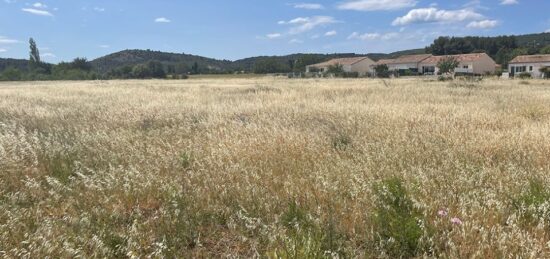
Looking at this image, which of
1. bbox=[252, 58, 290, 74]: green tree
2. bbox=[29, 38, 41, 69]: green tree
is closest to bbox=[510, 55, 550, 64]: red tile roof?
bbox=[252, 58, 290, 74]: green tree

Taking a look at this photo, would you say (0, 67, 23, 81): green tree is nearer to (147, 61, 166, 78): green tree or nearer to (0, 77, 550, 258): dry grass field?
(147, 61, 166, 78): green tree

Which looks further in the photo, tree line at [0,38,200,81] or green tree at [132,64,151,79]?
green tree at [132,64,151,79]

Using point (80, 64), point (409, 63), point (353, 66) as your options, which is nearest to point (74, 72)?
point (80, 64)

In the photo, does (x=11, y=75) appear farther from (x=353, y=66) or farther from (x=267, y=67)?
(x=353, y=66)

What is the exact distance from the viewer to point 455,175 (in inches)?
207

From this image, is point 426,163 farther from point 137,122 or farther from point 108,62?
point 108,62

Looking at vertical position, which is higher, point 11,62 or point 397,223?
point 11,62

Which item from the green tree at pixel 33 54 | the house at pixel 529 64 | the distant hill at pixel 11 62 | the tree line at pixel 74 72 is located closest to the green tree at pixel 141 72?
the tree line at pixel 74 72

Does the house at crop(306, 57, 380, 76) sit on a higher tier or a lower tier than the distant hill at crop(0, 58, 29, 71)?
lower

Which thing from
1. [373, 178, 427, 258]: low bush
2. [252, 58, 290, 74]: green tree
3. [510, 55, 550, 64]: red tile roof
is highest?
[252, 58, 290, 74]: green tree

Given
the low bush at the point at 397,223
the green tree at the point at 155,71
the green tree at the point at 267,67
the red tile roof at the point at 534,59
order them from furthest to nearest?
1. the green tree at the point at 267,67
2. the green tree at the point at 155,71
3. the red tile roof at the point at 534,59
4. the low bush at the point at 397,223

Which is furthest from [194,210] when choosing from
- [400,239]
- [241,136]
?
[241,136]

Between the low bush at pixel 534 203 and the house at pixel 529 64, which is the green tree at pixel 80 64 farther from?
the low bush at pixel 534 203

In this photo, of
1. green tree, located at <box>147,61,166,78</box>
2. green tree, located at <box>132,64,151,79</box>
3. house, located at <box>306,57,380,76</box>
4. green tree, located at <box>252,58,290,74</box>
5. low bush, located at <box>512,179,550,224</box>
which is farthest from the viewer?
green tree, located at <box>252,58,290,74</box>
